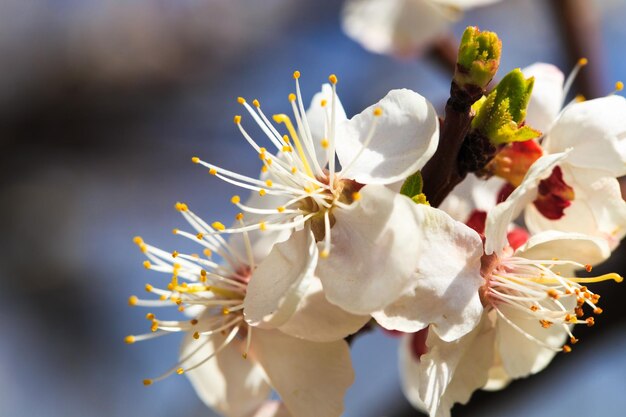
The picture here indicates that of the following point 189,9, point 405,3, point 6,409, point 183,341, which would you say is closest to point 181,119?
point 189,9

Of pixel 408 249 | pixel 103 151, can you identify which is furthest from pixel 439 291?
pixel 103 151

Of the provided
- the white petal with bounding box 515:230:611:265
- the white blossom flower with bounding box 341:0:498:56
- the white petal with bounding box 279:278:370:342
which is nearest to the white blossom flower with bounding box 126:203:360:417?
the white petal with bounding box 279:278:370:342

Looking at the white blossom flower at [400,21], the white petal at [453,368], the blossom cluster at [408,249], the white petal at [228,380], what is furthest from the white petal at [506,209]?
the white blossom flower at [400,21]

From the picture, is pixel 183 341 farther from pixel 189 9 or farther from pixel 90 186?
pixel 189 9

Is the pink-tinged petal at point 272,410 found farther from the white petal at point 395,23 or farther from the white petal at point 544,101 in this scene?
the white petal at point 395,23

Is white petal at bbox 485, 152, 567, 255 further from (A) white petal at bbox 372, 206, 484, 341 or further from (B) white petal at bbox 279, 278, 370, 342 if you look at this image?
(B) white petal at bbox 279, 278, 370, 342
